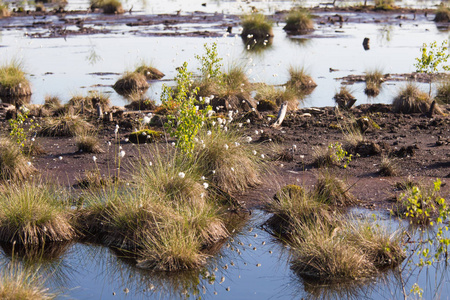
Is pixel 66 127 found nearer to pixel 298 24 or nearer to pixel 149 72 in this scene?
pixel 149 72

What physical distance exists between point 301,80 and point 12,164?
1274cm

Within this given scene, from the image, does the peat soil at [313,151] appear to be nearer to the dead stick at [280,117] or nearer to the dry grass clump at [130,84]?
the dead stick at [280,117]

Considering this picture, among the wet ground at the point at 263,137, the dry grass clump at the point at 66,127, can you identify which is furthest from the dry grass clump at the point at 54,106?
the dry grass clump at the point at 66,127

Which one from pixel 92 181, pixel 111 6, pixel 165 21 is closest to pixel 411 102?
pixel 92 181

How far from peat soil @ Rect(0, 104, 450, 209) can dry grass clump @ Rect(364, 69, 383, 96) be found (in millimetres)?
3968

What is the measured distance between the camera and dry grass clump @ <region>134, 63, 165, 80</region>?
77.4ft

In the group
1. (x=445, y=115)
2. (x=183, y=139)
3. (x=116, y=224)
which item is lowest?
(x=445, y=115)

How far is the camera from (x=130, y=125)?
49.9ft

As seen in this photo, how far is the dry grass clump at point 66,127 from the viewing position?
14430mm

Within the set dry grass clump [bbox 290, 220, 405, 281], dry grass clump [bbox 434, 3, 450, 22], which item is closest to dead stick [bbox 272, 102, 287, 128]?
dry grass clump [bbox 290, 220, 405, 281]

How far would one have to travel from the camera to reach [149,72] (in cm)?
2362

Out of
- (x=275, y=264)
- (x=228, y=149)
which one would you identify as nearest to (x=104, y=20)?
(x=228, y=149)

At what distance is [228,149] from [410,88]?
8388mm

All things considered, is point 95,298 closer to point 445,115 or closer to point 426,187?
point 426,187
